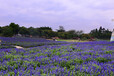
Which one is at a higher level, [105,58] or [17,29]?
[17,29]

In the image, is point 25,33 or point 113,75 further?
point 25,33

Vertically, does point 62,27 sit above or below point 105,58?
above

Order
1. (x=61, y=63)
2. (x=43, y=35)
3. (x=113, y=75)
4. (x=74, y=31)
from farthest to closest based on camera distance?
(x=74, y=31) → (x=43, y=35) → (x=61, y=63) → (x=113, y=75)

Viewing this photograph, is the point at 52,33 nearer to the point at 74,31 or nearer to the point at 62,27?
the point at 74,31

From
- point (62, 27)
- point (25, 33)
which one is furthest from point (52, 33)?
point (62, 27)

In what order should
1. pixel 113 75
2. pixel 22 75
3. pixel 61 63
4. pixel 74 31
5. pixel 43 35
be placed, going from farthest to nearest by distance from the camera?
pixel 74 31, pixel 43 35, pixel 61 63, pixel 113 75, pixel 22 75

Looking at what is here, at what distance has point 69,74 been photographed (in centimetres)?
303

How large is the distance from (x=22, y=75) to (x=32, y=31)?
184 ft

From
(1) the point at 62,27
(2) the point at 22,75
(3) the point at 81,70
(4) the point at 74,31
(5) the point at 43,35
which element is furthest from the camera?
(1) the point at 62,27

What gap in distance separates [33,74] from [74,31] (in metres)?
74.8

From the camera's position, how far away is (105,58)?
16.4 feet

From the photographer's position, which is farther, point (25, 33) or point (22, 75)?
point (25, 33)

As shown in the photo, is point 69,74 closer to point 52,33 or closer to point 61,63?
point 61,63

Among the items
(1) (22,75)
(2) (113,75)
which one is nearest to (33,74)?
(1) (22,75)
